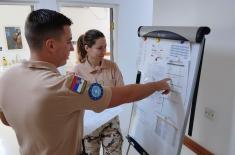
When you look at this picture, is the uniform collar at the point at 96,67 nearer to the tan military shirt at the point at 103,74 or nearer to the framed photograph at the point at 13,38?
the tan military shirt at the point at 103,74

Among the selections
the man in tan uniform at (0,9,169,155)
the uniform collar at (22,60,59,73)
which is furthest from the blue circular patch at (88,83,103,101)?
the uniform collar at (22,60,59,73)

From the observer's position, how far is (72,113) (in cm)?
102

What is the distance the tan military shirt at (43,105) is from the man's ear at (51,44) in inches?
2.8

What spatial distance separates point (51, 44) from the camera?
1014 millimetres

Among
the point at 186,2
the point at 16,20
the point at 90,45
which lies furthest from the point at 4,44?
the point at 186,2

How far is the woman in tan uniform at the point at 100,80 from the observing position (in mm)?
1836

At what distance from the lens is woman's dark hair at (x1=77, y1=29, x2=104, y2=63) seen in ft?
6.12

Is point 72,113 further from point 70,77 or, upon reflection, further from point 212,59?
point 212,59

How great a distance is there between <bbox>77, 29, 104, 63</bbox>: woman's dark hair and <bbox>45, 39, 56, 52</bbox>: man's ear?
855 mm

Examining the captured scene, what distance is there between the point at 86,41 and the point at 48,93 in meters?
1.07

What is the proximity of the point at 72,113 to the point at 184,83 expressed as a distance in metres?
0.66

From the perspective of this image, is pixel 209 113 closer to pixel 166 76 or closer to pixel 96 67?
pixel 166 76

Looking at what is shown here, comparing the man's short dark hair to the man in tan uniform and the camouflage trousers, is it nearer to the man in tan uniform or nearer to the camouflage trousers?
the man in tan uniform

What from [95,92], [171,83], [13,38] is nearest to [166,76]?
[171,83]
